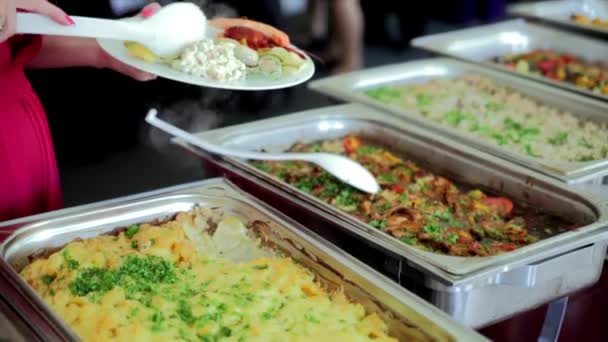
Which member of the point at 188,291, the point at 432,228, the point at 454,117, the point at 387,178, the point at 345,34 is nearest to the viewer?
the point at 188,291

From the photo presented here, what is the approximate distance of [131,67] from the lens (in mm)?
1723

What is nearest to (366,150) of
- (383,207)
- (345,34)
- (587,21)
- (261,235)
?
(383,207)

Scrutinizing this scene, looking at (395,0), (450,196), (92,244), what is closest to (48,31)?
(92,244)

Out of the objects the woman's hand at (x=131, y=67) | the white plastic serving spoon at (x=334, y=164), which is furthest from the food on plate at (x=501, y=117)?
the woman's hand at (x=131, y=67)

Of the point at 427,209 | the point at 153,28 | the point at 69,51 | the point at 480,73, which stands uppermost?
the point at 153,28

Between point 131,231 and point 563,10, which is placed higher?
point 563,10

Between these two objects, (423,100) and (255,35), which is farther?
(423,100)

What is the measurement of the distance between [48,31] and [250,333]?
0.64m

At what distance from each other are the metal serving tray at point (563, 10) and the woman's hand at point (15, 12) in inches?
102

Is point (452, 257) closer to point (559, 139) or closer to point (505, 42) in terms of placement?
point (559, 139)

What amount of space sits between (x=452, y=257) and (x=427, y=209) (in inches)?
18.2

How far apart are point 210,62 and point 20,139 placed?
527 millimetres

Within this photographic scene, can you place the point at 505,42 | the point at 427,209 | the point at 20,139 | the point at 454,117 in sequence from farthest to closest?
the point at 505,42 < the point at 454,117 < the point at 427,209 < the point at 20,139

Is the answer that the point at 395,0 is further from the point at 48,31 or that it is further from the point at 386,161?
the point at 48,31
